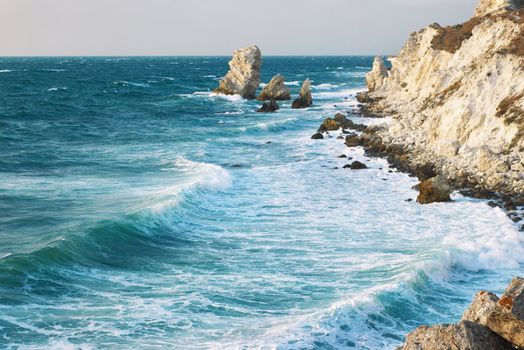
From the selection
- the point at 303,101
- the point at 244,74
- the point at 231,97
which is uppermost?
the point at 244,74

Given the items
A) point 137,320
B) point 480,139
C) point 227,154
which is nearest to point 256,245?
point 137,320

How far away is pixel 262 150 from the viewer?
47281mm

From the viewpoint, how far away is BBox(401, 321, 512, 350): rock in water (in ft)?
32.3

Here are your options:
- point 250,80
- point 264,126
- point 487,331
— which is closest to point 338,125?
point 264,126

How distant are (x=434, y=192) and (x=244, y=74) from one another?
6623cm

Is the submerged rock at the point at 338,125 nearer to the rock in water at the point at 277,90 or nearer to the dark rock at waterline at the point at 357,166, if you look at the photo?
the dark rock at waterline at the point at 357,166

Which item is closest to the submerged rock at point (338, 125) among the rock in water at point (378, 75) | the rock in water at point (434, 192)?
the rock in water at point (434, 192)

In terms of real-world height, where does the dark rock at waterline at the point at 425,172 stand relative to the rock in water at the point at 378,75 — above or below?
below

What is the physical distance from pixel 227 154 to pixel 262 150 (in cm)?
321

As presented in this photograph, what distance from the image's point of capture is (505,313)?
10008mm

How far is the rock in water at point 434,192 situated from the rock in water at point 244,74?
6301cm

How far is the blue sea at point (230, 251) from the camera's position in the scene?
52.0 feet

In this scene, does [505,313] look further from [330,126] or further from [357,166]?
[330,126]

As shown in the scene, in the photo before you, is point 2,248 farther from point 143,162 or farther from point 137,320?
point 143,162
